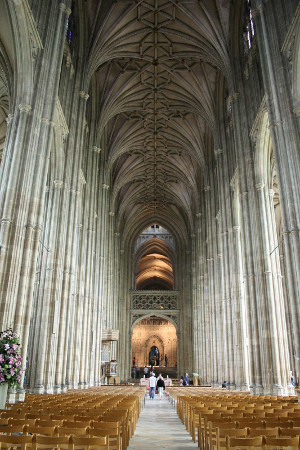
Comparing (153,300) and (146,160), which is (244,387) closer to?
(146,160)

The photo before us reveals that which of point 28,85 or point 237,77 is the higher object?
point 237,77

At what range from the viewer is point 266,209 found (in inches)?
680

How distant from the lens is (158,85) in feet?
90.5

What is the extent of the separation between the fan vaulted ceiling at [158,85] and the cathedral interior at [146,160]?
100 millimetres

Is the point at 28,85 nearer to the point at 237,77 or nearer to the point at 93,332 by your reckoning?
the point at 237,77

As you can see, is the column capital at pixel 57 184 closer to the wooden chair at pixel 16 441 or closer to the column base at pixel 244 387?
A: the column base at pixel 244 387

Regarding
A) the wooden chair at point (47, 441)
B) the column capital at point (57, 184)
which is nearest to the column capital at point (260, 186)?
the column capital at point (57, 184)

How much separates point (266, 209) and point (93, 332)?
1402 cm

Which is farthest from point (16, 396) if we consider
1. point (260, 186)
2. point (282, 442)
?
point (260, 186)

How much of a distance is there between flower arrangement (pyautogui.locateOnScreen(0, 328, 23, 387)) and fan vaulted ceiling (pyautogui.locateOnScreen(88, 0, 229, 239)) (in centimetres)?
1697

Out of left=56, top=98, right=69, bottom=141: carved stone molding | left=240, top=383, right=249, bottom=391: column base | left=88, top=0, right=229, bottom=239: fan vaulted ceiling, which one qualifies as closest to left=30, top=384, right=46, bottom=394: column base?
left=240, top=383, right=249, bottom=391: column base

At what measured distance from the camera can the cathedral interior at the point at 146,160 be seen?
493 inches

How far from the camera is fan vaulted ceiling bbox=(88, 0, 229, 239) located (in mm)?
21703

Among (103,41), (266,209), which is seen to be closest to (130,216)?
(103,41)
